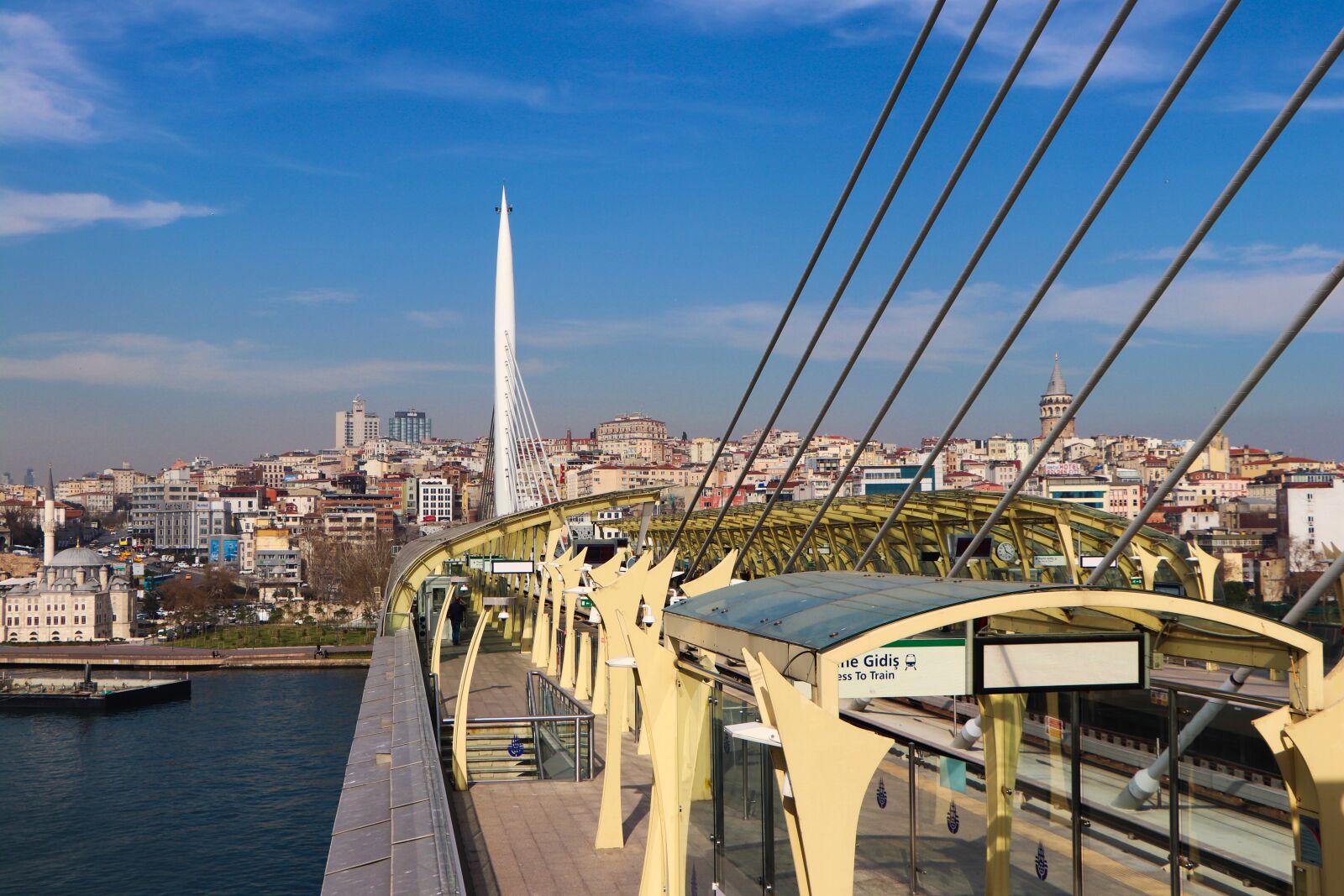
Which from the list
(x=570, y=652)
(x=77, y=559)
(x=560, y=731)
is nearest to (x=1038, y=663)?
(x=560, y=731)

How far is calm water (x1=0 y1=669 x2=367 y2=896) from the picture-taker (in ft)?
93.0

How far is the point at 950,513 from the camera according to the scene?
2062cm

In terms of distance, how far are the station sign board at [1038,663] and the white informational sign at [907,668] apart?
0.20 feet

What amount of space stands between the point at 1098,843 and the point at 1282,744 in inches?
32.2

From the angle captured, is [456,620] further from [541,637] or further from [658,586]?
[658,586]

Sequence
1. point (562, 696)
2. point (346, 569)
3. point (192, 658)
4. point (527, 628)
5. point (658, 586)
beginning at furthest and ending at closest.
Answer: point (346, 569)
point (192, 658)
point (527, 628)
point (562, 696)
point (658, 586)

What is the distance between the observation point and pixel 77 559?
87.7 metres

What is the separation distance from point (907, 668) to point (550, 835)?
16.8 feet

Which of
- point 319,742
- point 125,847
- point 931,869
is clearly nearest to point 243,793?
point 125,847

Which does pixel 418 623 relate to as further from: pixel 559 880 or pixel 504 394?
pixel 559 880

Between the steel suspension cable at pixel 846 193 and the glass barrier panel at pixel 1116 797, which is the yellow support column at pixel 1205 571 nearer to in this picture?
the steel suspension cable at pixel 846 193

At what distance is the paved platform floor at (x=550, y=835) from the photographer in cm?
750

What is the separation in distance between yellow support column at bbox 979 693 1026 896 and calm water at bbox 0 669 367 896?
23468 mm

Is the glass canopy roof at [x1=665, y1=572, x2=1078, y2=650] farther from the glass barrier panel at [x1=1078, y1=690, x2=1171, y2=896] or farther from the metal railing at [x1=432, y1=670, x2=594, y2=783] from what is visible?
the metal railing at [x1=432, y1=670, x2=594, y2=783]
